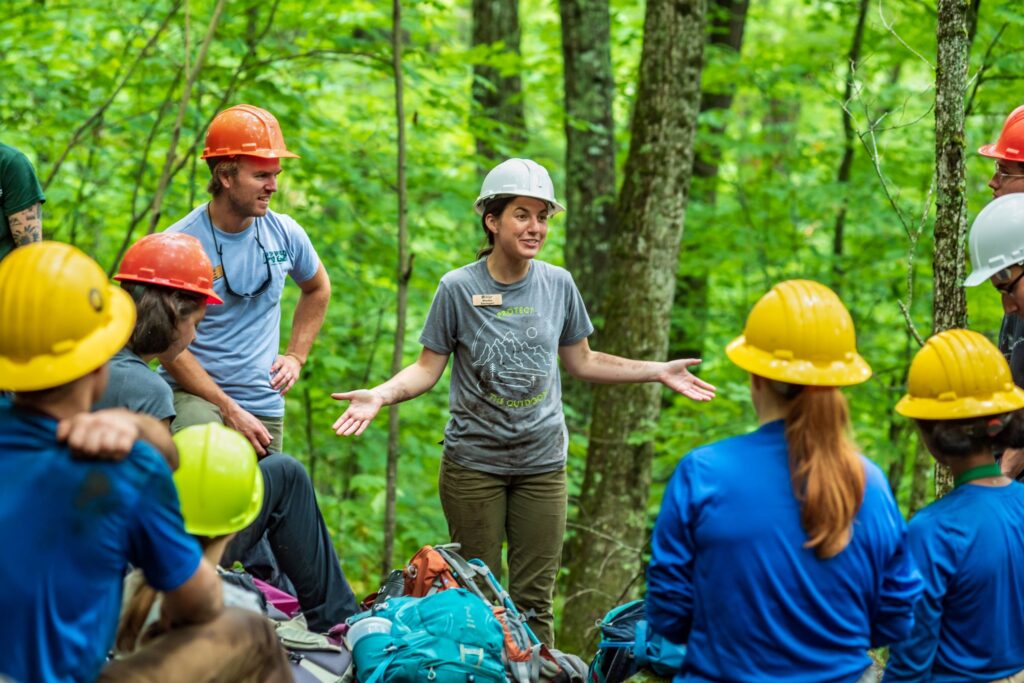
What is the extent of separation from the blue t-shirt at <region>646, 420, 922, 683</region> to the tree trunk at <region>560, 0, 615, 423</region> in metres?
6.03

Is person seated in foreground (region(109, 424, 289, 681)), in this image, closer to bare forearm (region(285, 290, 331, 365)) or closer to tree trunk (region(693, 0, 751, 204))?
bare forearm (region(285, 290, 331, 365))

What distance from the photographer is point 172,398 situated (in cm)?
353

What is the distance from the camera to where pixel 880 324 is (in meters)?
9.16

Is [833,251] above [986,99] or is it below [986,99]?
below

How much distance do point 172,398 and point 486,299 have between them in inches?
51.6

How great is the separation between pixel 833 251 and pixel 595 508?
4068 mm

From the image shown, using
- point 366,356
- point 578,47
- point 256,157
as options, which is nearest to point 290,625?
point 256,157

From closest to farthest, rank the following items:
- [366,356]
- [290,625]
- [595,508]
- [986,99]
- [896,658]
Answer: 1. [896,658]
2. [290,625]
3. [595,508]
4. [986,99]
5. [366,356]

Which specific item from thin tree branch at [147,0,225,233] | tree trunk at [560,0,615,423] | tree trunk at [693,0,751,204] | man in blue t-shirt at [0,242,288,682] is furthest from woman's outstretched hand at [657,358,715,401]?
tree trunk at [693,0,751,204]

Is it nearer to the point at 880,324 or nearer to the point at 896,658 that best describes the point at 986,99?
the point at 880,324

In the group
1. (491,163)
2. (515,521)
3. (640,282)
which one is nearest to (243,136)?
(515,521)

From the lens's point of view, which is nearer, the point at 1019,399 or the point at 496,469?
the point at 1019,399

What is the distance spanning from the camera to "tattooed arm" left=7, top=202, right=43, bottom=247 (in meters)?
4.32

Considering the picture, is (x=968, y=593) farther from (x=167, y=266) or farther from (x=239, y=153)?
(x=239, y=153)
